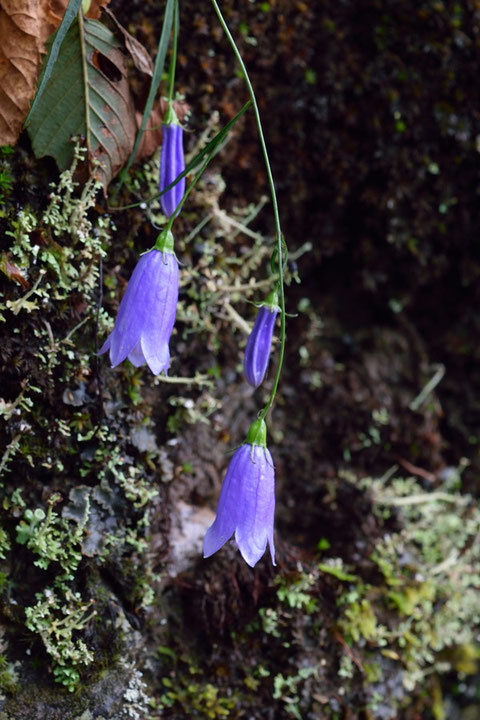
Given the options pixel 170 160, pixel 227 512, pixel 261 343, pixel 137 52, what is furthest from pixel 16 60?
pixel 227 512

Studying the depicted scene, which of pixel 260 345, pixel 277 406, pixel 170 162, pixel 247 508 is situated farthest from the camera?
pixel 277 406

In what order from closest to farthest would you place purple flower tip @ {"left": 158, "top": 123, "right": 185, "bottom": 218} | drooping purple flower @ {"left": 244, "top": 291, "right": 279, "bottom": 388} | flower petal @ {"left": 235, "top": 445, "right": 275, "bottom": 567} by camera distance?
flower petal @ {"left": 235, "top": 445, "right": 275, "bottom": 567}, drooping purple flower @ {"left": 244, "top": 291, "right": 279, "bottom": 388}, purple flower tip @ {"left": 158, "top": 123, "right": 185, "bottom": 218}

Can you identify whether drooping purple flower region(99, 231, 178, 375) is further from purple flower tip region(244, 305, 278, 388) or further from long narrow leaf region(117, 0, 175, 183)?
long narrow leaf region(117, 0, 175, 183)

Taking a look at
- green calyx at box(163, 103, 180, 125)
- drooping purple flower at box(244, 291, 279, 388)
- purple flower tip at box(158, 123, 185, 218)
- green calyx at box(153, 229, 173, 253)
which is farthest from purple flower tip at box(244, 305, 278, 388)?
green calyx at box(163, 103, 180, 125)

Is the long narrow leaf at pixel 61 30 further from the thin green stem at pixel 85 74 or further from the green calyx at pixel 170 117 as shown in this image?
the green calyx at pixel 170 117

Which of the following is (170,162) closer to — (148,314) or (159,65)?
(159,65)

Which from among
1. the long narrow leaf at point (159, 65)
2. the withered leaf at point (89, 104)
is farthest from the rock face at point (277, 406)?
the long narrow leaf at point (159, 65)
